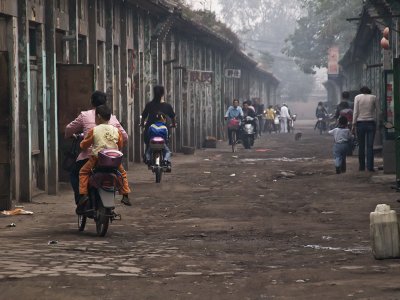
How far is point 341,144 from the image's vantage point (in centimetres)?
2170

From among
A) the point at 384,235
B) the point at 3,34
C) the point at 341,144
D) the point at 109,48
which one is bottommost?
the point at 384,235

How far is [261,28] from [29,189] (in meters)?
140

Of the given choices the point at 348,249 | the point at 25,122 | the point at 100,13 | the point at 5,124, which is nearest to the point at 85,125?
the point at 5,124

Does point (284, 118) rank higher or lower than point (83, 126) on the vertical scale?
lower

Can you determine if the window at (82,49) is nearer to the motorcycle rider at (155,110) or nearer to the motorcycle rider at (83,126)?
the motorcycle rider at (155,110)

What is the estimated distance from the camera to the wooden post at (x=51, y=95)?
58.9ft

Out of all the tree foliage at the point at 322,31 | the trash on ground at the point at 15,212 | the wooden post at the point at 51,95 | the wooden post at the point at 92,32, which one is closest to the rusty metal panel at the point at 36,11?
the wooden post at the point at 51,95

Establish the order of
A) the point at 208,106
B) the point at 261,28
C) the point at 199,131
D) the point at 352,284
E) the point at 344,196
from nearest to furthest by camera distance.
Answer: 1. the point at 352,284
2. the point at 344,196
3. the point at 199,131
4. the point at 208,106
5. the point at 261,28

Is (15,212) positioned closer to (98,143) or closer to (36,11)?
(98,143)

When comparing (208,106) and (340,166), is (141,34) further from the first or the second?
(208,106)

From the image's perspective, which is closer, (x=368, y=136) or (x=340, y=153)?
(x=368, y=136)

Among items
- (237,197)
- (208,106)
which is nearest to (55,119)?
(237,197)

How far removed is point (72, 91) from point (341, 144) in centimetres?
589

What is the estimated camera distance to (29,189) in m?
16.2
